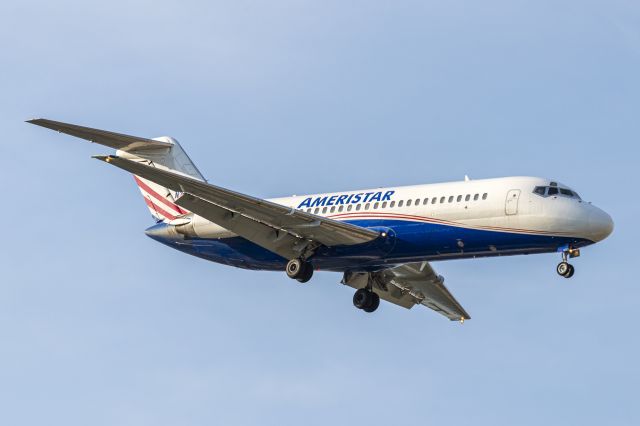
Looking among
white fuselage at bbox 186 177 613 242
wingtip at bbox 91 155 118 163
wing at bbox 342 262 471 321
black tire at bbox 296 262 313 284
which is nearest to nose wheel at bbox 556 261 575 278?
white fuselage at bbox 186 177 613 242

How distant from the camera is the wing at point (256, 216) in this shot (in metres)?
48.2

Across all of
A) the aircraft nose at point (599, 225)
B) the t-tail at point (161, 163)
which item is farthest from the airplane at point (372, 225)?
the t-tail at point (161, 163)

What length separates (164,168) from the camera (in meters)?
56.0

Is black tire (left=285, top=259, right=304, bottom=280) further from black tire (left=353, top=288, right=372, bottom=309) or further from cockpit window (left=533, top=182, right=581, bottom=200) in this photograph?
cockpit window (left=533, top=182, right=581, bottom=200)

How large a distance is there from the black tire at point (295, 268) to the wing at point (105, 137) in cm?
788

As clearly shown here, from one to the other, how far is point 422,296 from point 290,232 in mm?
8694

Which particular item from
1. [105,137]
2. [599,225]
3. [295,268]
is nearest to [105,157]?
[105,137]

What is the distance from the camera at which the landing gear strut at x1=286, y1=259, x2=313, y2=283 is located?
164 ft

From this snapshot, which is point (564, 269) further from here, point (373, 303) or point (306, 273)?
point (373, 303)

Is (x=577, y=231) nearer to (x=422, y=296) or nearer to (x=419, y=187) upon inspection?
(x=419, y=187)

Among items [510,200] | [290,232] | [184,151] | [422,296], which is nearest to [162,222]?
[184,151]

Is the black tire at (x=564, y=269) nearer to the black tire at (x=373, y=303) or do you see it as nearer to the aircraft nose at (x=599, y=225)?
the aircraft nose at (x=599, y=225)

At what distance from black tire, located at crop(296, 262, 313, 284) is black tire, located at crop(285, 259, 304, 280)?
0.26ft

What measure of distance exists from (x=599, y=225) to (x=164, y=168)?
61.7ft
